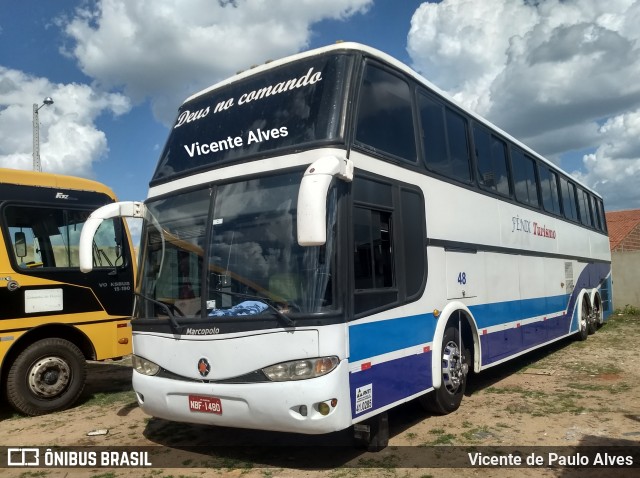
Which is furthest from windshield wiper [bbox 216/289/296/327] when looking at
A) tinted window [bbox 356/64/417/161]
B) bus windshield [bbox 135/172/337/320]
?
tinted window [bbox 356/64/417/161]

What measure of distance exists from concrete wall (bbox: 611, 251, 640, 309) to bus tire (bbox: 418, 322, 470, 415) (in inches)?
654

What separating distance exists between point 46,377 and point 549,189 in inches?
377

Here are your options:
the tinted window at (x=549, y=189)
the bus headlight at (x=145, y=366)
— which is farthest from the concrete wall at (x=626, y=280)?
the bus headlight at (x=145, y=366)

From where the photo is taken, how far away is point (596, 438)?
562 cm

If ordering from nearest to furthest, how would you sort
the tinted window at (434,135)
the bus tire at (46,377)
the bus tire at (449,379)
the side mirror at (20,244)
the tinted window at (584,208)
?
the bus tire at (449,379)
the tinted window at (434,135)
the bus tire at (46,377)
the side mirror at (20,244)
the tinted window at (584,208)

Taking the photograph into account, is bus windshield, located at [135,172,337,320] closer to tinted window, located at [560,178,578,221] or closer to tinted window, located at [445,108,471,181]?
tinted window, located at [445,108,471,181]

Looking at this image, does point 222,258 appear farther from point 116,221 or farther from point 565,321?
point 565,321

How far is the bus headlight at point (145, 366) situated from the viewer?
5283 mm

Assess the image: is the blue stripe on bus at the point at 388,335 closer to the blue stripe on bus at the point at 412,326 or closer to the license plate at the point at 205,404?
the blue stripe on bus at the point at 412,326

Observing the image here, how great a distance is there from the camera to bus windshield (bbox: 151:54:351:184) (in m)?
5.05

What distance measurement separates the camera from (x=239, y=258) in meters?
4.84

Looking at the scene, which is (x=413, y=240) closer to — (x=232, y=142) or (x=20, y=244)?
(x=232, y=142)

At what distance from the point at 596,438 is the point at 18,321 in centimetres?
691

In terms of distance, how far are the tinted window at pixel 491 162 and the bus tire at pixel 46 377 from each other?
621 centimetres
